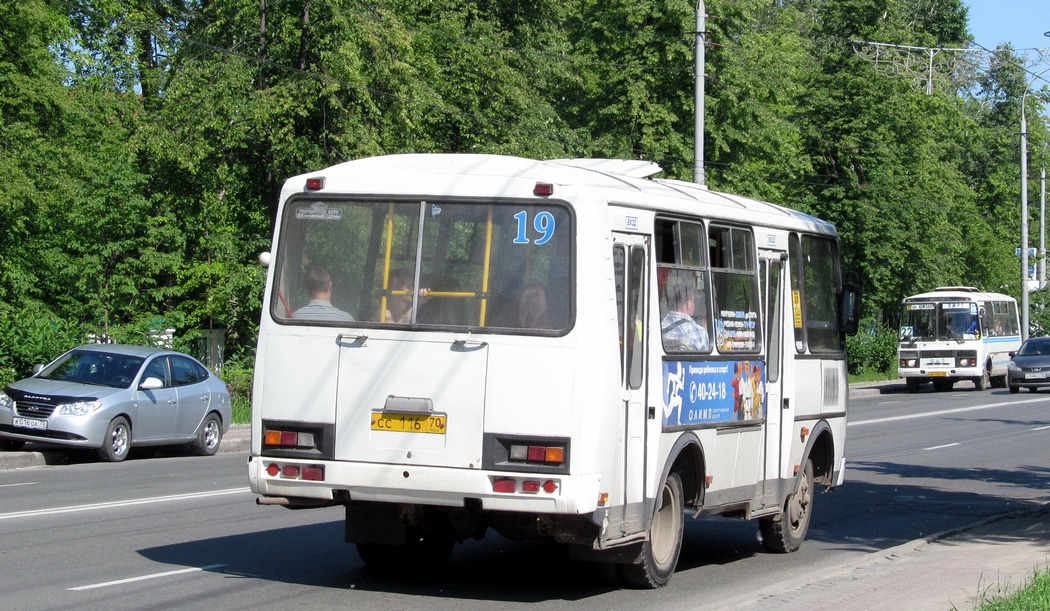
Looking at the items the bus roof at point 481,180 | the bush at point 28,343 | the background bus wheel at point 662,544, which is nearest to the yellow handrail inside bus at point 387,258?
the bus roof at point 481,180

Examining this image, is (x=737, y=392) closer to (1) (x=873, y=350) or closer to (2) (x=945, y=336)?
(2) (x=945, y=336)

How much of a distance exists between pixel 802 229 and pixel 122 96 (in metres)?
31.8

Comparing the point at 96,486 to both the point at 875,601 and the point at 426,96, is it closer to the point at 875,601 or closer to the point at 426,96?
the point at 875,601

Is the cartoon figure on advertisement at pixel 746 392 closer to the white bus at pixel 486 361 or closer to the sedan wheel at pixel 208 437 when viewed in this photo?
the white bus at pixel 486 361

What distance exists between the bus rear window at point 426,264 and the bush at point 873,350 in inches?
1787

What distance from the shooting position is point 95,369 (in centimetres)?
1969

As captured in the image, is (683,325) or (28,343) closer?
(683,325)

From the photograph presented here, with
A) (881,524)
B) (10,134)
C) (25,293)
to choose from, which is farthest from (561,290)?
(25,293)

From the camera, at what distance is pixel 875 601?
345 inches

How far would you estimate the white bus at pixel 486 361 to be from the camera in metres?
8.30

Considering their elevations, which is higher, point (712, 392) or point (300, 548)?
point (712, 392)

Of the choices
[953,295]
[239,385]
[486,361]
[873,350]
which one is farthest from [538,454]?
[873,350]

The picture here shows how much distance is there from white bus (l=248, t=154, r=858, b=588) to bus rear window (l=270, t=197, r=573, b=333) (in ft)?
0.04

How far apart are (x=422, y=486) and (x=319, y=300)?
4.82ft
